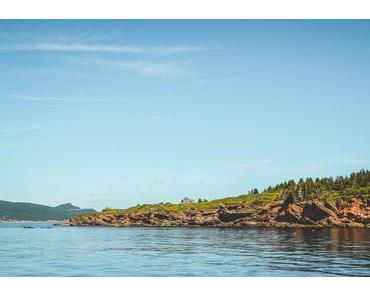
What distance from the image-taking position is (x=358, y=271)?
5775cm

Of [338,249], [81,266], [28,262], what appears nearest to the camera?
[81,266]
